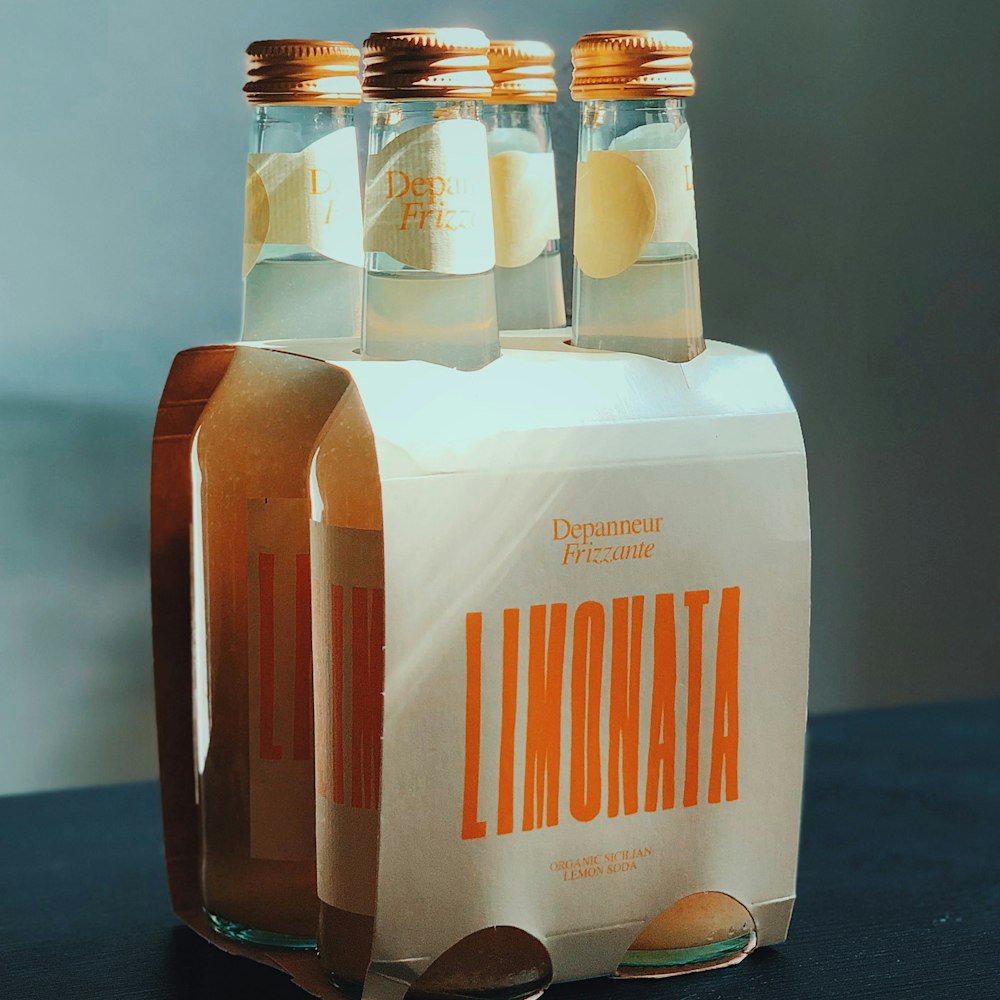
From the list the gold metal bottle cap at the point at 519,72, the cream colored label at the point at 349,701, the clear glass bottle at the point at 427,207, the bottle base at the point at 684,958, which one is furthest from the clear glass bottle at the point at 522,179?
the bottle base at the point at 684,958

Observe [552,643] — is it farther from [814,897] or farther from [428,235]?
[814,897]

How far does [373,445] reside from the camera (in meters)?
0.62

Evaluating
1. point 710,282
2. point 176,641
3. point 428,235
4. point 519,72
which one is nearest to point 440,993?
point 176,641

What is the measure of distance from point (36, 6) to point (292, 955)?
2.23 feet

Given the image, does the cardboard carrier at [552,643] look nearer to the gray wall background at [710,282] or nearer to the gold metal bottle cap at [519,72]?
the gold metal bottle cap at [519,72]

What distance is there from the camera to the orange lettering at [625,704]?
2.24 feet

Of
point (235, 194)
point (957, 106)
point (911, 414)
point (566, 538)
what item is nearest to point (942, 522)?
point (911, 414)

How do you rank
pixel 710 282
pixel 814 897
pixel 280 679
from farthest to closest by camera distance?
1. pixel 710 282
2. pixel 814 897
3. pixel 280 679

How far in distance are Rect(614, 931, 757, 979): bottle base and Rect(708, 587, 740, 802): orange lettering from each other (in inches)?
3.2

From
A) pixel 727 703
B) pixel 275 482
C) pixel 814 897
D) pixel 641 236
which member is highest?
pixel 641 236

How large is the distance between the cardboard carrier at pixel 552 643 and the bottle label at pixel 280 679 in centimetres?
6

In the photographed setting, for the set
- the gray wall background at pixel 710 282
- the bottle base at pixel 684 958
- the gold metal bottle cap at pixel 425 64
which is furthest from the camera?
the gray wall background at pixel 710 282

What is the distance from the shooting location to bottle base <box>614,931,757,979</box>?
0.73 meters

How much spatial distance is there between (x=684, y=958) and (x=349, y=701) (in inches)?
9.0
